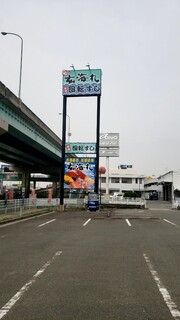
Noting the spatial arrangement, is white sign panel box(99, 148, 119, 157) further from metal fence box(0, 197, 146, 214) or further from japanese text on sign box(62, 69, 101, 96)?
japanese text on sign box(62, 69, 101, 96)

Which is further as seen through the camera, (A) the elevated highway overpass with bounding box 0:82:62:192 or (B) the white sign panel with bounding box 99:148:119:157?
(B) the white sign panel with bounding box 99:148:119:157

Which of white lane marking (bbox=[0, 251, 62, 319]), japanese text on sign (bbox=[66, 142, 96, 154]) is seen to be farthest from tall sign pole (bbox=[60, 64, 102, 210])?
white lane marking (bbox=[0, 251, 62, 319])

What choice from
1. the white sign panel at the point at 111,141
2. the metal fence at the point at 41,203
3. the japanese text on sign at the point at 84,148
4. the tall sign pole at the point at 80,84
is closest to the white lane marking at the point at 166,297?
the metal fence at the point at 41,203

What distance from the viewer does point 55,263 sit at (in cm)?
823

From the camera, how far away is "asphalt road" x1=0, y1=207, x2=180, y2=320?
4.78 meters

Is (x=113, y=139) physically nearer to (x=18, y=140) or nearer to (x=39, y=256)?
(x=18, y=140)

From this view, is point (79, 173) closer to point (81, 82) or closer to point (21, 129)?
point (81, 82)

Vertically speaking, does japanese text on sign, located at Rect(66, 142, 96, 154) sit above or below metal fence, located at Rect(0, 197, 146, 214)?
above

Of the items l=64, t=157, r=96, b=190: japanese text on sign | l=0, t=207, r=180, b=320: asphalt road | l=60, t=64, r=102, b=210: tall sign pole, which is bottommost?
l=0, t=207, r=180, b=320: asphalt road

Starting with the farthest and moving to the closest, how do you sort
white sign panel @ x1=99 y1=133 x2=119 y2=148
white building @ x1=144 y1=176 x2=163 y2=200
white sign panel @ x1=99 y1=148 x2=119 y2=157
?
white building @ x1=144 y1=176 x2=163 y2=200 < white sign panel @ x1=99 y1=133 x2=119 y2=148 < white sign panel @ x1=99 y1=148 x2=119 y2=157

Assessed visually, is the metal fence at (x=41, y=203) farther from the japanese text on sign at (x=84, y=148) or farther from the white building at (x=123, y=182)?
the white building at (x=123, y=182)

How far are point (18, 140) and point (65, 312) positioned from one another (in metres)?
31.0

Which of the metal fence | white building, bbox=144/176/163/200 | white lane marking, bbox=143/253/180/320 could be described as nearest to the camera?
white lane marking, bbox=143/253/180/320

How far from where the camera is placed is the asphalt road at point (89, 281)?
15.7 ft
